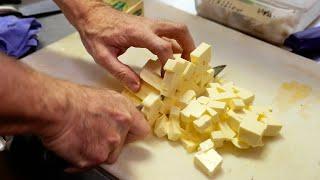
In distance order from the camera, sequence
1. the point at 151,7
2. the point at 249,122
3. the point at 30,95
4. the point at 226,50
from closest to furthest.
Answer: the point at 30,95 < the point at 249,122 < the point at 226,50 < the point at 151,7

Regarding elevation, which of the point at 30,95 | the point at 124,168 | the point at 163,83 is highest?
the point at 30,95

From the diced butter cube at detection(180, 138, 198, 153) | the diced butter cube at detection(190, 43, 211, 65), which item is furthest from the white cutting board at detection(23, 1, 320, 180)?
the diced butter cube at detection(190, 43, 211, 65)

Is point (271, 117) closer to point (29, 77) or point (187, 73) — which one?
point (187, 73)

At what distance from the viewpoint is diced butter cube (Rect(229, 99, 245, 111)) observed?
0.80m

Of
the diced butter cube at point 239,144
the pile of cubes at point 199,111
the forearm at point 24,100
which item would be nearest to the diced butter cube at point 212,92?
the pile of cubes at point 199,111

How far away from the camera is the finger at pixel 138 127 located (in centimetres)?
74

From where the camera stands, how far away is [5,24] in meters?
1.05

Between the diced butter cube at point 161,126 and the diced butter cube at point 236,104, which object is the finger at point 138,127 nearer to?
the diced butter cube at point 161,126

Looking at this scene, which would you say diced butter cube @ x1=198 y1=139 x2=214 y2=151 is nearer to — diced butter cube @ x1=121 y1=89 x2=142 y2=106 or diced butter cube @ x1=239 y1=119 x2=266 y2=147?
diced butter cube @ x1=239 y1=119 x2=266 y2=147

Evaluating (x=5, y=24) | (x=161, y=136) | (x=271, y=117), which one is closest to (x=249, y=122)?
(x=271, y=117)

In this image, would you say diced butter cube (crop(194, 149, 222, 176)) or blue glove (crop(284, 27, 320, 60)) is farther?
blue glove (crop(284, 27, 320, 60))

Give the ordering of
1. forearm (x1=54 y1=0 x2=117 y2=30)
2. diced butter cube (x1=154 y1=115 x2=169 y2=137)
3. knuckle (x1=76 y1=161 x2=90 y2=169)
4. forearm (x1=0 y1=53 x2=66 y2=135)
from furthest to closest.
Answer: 1. forearm (x1=54 y1=0 x2=117 y2=30)
2. diced butter cube (x1=154 y1=115 x2=169 y2=137)
3. knuckle (x1=76 y1=161 x2=90 y2=169)
4. forearm (x1=0 y1=53 x2=66 y2=135)

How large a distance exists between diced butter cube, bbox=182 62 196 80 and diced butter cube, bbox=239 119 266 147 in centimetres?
15

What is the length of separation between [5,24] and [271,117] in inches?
28.0
